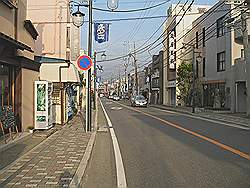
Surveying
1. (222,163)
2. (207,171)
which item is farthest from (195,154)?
(207,171)

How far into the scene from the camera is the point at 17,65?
14.1m

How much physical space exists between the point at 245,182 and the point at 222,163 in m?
1.91

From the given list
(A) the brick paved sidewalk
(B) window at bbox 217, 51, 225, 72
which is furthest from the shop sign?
(A) the brick paved sidewalk

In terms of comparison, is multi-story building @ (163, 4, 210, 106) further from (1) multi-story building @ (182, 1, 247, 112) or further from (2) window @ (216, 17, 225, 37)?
(2) window @ (216, 17, 225, 37)

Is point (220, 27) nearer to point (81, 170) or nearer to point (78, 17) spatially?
point (78, 17)

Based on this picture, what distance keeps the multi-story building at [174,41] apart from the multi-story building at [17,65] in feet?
130

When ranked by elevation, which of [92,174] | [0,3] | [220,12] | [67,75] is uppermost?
[220,12]

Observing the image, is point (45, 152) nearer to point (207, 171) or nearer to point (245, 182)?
point (207, 171)

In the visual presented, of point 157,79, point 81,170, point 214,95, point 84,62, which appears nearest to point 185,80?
point 214,95

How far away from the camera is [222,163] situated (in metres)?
9.20

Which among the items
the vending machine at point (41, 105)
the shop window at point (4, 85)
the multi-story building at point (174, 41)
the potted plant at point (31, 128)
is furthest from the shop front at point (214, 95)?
the shop window at point (4, 85)

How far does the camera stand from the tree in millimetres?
46969

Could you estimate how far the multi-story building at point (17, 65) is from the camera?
12.9m

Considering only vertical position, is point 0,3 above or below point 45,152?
above
